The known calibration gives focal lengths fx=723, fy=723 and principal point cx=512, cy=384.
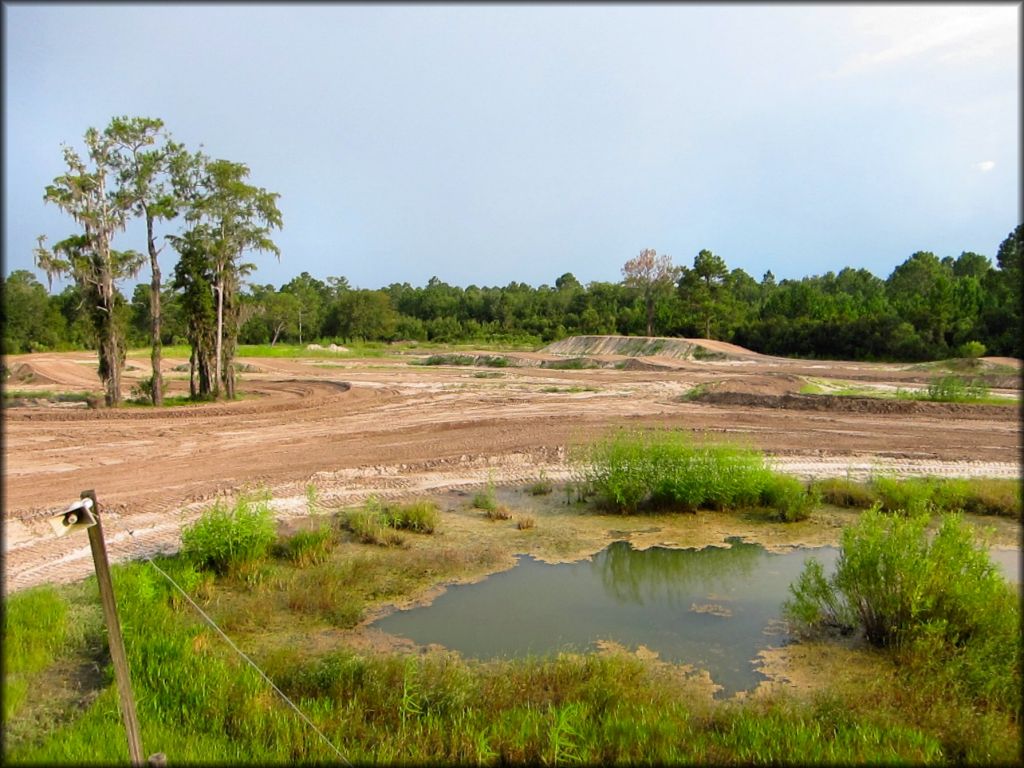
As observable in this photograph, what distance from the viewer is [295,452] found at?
16.8m

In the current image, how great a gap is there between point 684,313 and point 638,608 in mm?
62212

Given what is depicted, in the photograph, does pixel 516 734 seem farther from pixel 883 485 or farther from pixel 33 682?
pixel 883 485

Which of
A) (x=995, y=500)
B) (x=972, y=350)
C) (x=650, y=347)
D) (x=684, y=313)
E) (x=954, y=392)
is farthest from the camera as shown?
(x=684, y=313)

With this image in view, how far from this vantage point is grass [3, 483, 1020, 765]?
4.96m

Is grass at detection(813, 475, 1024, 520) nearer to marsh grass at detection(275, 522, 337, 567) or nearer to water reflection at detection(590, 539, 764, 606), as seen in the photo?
water reflection at detection(590, 539, 764, 606)

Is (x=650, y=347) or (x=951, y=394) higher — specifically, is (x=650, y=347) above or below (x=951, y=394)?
above

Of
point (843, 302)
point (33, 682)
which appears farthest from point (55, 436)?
point (843, 302)

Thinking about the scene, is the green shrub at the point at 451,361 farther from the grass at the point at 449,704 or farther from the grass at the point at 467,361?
A: the grass at the point at 449,704

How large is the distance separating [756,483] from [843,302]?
59628 mm

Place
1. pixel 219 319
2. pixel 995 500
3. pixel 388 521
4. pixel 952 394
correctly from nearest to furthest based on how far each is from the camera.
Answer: pixel 388 521, pixel 995 500, pixel 952 394, pixel 219 319

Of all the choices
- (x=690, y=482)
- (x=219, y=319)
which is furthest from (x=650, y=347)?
(x=690, y=482)

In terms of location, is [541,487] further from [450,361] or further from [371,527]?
[450,361]

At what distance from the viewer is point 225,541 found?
903 centimetres

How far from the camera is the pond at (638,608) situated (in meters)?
7.32
